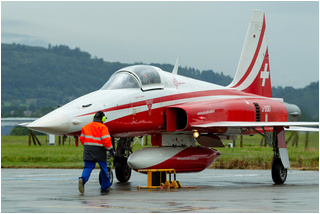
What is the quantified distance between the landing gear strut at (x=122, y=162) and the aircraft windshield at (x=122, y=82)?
8.04 ft

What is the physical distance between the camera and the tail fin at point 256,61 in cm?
2153

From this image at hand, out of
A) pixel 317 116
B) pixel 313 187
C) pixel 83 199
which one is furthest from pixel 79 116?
pixel 317 116

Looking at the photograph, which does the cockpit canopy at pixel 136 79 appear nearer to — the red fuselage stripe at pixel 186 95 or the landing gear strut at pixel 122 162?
the red fuselage stripe at pixel 186 95

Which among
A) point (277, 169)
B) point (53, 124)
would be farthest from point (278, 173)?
point (53, 124)

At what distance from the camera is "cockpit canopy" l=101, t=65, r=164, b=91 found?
16.6 m

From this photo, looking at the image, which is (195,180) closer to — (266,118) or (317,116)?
(266,118)

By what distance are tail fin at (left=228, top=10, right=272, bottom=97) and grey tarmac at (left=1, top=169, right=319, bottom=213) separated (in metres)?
3.63

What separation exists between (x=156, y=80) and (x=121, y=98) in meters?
1.56

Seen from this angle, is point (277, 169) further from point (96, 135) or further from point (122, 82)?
point (96, 135)

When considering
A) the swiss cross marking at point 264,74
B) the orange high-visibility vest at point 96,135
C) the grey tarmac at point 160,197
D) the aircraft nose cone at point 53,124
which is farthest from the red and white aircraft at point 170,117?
the swiss cross marking at point 264,74

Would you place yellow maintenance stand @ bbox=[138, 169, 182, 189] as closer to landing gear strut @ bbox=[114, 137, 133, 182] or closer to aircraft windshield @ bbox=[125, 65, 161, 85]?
aircraft windshield @ bbox=[125, 65, 161, 85]

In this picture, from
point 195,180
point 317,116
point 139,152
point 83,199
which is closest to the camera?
point 83,199

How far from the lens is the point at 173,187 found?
15.9 meters

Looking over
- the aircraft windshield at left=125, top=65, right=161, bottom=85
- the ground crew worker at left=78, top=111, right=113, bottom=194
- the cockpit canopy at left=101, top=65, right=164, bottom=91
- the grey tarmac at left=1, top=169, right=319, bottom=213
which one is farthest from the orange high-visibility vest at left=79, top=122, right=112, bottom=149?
the aircraft windshield at left=125, top=65, right=161, bottom=85
